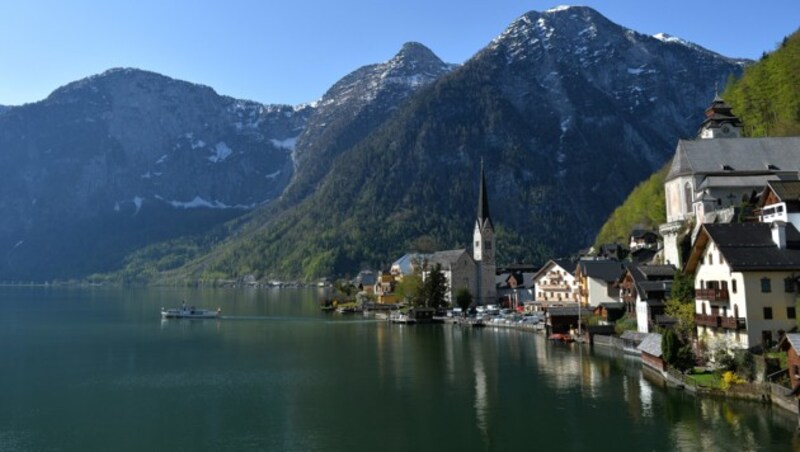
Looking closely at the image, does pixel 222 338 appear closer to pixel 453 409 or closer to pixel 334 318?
pixel 334 318

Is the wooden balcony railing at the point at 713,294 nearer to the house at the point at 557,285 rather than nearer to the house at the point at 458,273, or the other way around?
the house at the point at 557,285

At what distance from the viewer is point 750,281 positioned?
55469 mm

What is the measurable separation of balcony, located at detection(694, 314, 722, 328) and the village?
0.18 metres

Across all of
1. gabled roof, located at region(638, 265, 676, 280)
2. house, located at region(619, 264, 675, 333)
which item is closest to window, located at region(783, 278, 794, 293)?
house, located at region(619, 264, 675, 333)

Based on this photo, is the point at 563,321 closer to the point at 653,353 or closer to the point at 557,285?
the point at 557,285

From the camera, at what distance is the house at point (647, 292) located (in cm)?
7944

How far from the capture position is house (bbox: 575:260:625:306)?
104 m

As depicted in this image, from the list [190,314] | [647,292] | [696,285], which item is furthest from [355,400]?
[190,314]

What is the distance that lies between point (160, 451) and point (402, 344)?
53.3 metres

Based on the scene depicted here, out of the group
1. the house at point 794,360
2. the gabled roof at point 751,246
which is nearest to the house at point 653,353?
the gabled roof at point 751,246

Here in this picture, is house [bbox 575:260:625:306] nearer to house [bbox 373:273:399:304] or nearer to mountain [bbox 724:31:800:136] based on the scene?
mountain [bbox 724:31:800:136]

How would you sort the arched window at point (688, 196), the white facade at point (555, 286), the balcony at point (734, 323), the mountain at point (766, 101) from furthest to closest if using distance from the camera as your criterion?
the mountain at point (766, 101) → the white facade at point (555, 286) → the arched window at point (688, 196) → the balcony at point (734, 323)

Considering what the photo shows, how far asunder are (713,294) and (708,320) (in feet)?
9.41

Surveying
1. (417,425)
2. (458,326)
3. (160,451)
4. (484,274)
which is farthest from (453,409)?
(484,274)
